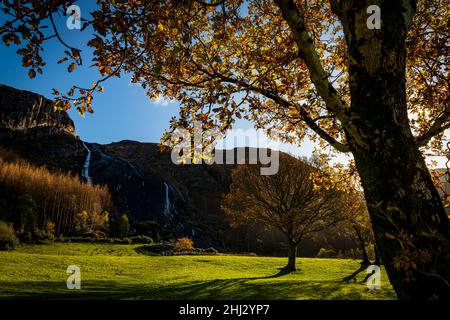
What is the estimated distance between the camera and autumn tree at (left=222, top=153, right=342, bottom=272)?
31750 mm

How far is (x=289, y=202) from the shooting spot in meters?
32.8

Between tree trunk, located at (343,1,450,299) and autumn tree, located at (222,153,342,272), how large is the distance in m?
28.3

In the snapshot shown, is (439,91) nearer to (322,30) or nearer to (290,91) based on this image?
(322,30)

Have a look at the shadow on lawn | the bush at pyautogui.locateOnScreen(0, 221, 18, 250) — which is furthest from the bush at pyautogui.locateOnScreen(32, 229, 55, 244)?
the shadow on lawn

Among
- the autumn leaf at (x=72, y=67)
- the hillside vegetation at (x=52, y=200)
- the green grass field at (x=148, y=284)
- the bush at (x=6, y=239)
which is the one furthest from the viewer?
the hillside vegetation at (x=52, y=200)

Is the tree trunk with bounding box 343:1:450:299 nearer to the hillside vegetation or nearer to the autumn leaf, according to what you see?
the autumn leaf

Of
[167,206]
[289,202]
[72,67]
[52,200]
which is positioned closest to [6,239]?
[289,202]

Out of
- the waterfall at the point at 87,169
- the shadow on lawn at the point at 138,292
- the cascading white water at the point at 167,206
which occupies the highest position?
the waterfall at the point at 87,169

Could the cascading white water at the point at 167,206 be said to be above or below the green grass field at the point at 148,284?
above

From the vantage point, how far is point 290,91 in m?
7.95

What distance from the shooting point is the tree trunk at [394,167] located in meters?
3.21

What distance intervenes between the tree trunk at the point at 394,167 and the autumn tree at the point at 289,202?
92.8 ft

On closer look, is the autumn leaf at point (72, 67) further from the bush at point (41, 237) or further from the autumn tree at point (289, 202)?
the bush at point (41, 237)

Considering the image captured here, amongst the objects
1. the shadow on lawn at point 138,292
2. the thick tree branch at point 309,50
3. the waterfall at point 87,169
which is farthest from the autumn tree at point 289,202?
the waterfall at point 87,169
